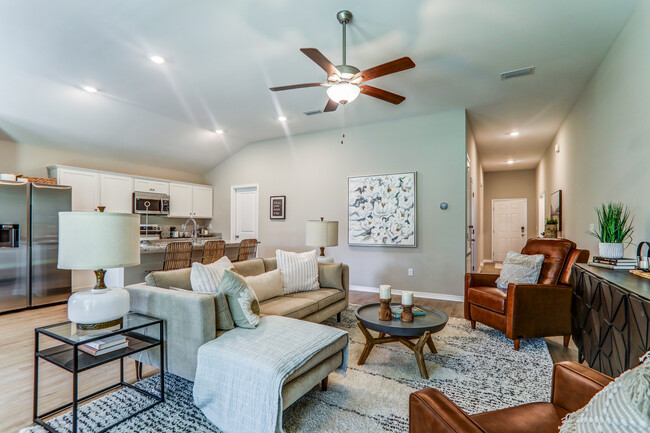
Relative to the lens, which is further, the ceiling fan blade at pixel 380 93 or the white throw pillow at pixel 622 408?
the ceiling fan blade at pixel 380 93

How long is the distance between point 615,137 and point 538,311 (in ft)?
6.28

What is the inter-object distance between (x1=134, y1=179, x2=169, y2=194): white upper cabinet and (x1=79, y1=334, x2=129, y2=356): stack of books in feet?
16.4

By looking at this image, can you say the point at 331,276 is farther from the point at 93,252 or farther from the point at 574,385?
the point at 574,385

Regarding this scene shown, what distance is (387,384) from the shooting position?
2367 mm

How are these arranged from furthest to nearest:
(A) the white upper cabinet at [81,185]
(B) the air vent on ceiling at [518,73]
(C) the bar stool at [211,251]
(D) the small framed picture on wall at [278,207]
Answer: (D) the small framed picture on wall at [278,207] < (A) the white upper cabinet at [81,185] < (C) the bar stool at [211,251] < (B) the air vent on ceiling at [518,73]

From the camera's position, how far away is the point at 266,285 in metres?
3.19

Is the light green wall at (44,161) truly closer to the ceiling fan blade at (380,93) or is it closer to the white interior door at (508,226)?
the ceiling fan blade at (380,93)

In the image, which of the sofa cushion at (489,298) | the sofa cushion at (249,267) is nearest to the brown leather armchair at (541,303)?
the sofa cushion at (489,298)

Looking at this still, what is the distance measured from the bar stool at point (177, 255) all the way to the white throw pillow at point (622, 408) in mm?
4316

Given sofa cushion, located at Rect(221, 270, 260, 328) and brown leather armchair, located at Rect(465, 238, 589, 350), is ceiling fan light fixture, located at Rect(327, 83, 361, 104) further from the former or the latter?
brown leather armchair, located at Rect(465, 238, 589, 350)

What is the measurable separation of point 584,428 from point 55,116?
6.36m

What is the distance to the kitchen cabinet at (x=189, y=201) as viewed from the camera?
272 inches

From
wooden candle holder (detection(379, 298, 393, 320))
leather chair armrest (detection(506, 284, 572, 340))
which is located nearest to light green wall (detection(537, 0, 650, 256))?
leather chair armrest (detection(506, 284, 572, 340))

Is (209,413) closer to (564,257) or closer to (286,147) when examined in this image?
(564,257)
